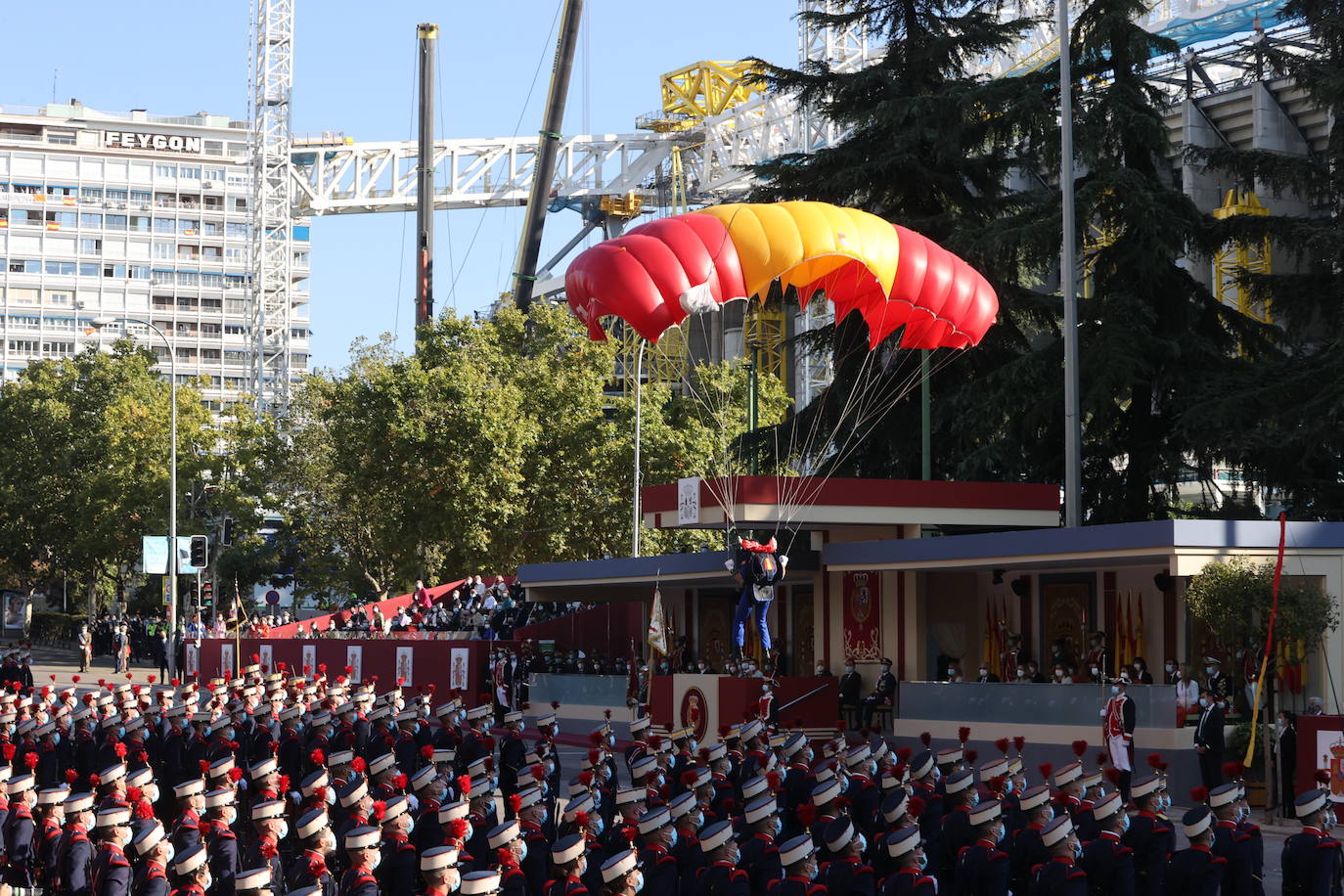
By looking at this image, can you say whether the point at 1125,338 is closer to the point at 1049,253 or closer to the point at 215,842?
the point at 1049,253

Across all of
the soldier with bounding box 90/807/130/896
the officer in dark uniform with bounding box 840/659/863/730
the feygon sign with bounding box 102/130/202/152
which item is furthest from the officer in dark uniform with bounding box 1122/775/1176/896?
the feygon sign with bounding box 102/130/202/152

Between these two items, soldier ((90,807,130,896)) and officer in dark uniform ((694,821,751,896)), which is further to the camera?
soldier ((90,807,130,896))

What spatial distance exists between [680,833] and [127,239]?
124 meters

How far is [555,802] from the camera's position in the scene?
18516 millimetres

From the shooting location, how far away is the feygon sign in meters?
129

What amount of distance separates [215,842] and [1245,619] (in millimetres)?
12835

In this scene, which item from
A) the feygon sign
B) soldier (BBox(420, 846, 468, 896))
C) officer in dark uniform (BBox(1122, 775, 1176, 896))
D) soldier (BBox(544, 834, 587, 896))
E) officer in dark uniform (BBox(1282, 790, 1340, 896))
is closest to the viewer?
soldier (BBox(420, 846, 468, 896))

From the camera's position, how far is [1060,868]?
12328 mm

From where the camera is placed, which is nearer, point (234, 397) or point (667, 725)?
point (667, 725)

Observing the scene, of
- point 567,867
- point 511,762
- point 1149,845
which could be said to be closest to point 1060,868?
point 1149,845

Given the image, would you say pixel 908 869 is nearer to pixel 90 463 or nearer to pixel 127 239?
pixel 90 463

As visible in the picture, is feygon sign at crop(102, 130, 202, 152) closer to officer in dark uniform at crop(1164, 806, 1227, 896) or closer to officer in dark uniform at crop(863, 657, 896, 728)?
officer in dark uniform at crop(863, 657, 896, 728)

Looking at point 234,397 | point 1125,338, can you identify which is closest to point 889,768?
point 1125,338

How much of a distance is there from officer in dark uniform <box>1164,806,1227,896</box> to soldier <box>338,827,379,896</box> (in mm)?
5979
